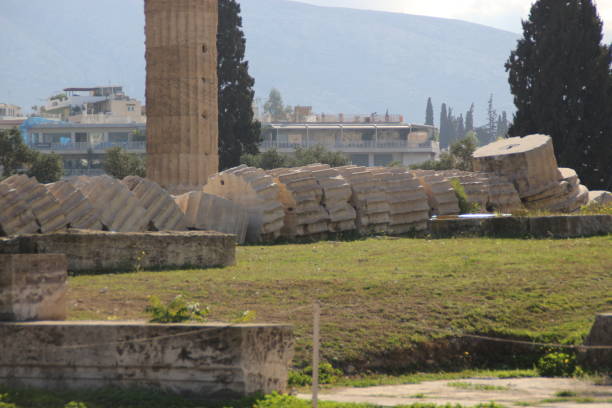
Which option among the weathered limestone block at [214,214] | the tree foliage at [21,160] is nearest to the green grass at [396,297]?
the weathered limestone block at [214,214]

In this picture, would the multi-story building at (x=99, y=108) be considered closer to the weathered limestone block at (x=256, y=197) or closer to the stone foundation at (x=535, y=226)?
the weathered limestone block at (x=256, y=197)

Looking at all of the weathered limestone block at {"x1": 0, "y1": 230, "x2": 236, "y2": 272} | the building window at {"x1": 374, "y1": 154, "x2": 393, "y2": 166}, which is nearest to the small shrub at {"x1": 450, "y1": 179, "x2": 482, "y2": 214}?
the weathered limestone block at {"x1": 0, "y1": 230, "x2": 236, "y2": 272}

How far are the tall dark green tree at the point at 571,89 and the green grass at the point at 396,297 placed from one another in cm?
2599

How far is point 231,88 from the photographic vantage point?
4781 centimetres

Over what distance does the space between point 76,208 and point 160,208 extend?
1741 millimetres

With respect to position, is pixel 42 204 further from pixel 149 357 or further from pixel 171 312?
pixel 149 357

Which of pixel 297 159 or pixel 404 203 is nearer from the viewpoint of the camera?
pixel 404 203

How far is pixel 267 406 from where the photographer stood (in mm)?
7609

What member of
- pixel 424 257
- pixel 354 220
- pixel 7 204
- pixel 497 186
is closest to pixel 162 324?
pixel 424 257

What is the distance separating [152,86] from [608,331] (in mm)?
16701

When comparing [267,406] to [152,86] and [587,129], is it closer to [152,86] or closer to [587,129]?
[152,86]

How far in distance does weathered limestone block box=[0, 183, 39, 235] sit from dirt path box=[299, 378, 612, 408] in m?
7.84

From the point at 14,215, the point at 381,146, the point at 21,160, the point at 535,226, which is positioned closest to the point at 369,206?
the point at 535,226

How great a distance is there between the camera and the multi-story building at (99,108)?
14025 cm
